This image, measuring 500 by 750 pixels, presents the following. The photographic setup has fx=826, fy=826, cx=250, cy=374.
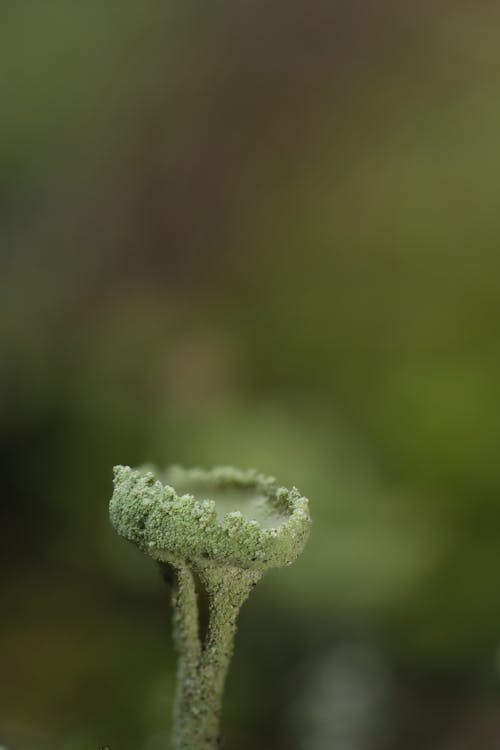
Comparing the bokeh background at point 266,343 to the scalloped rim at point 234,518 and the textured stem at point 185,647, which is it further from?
the scalloped rim at point 234,518

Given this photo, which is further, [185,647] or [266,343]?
[266,343]

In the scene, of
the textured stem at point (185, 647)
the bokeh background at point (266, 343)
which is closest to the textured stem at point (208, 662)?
the textured stem at point (185, 647)

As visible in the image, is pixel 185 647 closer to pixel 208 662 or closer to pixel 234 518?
pixel 208 662

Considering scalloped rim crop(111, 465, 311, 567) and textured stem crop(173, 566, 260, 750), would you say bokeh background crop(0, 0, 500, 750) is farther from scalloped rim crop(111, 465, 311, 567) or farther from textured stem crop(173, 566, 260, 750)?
scalloped rim crop(111, 465, 311, 567)

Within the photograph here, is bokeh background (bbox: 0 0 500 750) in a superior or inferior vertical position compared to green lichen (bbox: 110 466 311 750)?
superior

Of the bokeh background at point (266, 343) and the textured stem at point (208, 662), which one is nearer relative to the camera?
the textured stem at point (208, 662)

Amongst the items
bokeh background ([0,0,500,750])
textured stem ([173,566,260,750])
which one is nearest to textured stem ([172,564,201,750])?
textured stem ([173,566,260,750])

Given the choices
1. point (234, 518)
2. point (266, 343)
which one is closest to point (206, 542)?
point (234, 518)
